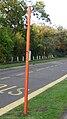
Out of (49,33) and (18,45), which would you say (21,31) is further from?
(49,33)

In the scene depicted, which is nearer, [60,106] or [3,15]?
[60,106]

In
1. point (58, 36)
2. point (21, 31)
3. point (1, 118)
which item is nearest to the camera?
point (1, 118)

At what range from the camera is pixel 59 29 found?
10700 cm

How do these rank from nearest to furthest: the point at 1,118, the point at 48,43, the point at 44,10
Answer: the point at 1,118 → the point at 44,10 → the point at 48,43

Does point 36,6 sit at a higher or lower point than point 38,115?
higher

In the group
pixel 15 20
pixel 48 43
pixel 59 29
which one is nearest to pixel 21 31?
pixel 15 20

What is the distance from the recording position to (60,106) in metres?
11.0

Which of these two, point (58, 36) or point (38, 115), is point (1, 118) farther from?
point (58, 36)

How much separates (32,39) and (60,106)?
53619 millimetres

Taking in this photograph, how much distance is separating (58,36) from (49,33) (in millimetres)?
12232

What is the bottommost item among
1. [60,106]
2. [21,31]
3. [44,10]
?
[60,106]

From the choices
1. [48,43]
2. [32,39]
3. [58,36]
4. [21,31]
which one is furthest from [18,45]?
[58,36]

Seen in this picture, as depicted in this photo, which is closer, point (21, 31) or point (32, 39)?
point (21, 31)

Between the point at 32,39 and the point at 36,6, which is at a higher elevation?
the point at 36,6
